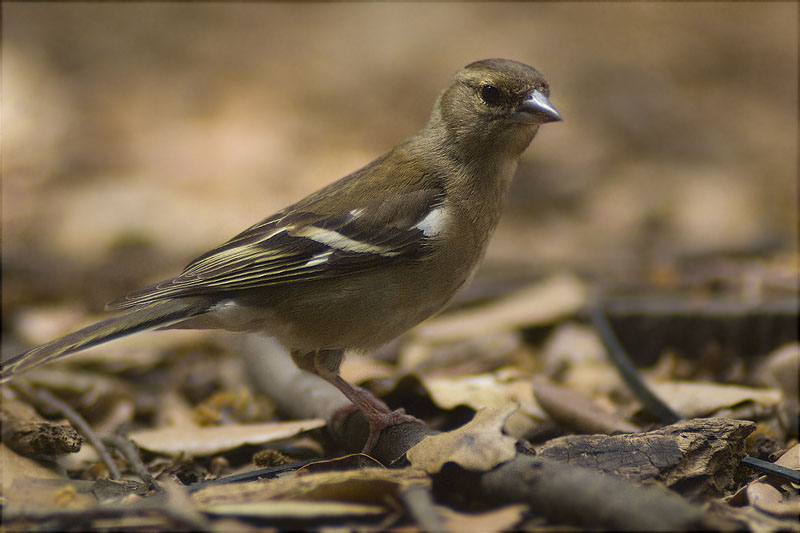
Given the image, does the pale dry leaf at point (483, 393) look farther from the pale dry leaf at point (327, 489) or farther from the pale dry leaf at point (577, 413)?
the pale dry leaf at point (327, 489)

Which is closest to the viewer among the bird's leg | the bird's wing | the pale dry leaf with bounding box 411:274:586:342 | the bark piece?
the bark piece

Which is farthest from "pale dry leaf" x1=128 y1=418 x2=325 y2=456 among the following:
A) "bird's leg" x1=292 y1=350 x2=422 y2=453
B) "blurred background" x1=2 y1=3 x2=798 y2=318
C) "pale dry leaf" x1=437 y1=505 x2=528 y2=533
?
"blurred background" x1=2 y1=3 x2=798 y2=318

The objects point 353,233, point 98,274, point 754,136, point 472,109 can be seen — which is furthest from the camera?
point 754,136

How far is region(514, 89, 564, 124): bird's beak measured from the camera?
12.9 feet

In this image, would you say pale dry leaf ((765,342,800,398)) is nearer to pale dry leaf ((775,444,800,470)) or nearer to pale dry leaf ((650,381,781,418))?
pale dry leaf ((650,381,781,418))

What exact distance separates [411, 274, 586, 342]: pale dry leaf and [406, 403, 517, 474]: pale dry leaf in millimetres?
2602

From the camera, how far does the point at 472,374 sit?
4895 mm

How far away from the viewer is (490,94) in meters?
4.13

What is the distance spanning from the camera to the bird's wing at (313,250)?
12.3 ft

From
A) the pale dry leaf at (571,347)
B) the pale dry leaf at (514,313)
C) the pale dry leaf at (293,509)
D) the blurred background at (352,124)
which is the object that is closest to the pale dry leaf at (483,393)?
the pale dry leaf at (571,347)

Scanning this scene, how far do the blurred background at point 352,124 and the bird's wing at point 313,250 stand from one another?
2579 millimetres

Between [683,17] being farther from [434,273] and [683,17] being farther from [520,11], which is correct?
[434,273]

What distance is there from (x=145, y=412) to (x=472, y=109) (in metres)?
2.56

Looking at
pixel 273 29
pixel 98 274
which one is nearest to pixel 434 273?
pixel 98 274
